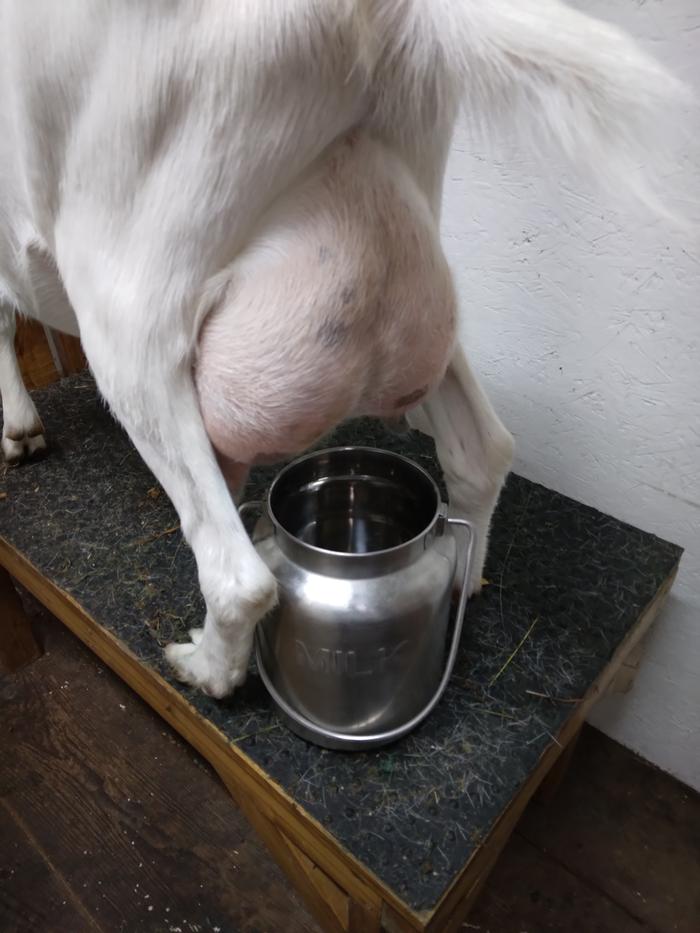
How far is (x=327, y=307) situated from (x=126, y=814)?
2.93 feet

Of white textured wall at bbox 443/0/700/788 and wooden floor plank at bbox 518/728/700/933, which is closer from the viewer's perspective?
white textured wall at bbox 443/0/700/788

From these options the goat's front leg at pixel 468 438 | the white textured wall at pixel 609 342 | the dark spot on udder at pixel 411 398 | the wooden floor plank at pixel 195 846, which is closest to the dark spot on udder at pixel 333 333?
the dark spot on udder at pixel 411 398

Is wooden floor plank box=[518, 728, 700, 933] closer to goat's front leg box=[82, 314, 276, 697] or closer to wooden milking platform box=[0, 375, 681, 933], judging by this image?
wooden milking platform box=[0, 375, 681, 933]

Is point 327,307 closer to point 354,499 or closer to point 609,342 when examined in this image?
point 354,499

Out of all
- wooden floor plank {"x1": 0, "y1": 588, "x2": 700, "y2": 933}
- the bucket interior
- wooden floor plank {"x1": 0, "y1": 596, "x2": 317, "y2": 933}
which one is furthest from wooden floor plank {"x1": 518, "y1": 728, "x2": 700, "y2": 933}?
the bucket interior

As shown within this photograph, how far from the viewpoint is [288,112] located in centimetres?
48

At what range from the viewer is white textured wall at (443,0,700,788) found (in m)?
0.81

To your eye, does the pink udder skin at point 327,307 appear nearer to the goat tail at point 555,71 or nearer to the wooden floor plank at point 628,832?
the goat tail at point 555,71

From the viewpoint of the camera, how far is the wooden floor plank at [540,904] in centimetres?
95

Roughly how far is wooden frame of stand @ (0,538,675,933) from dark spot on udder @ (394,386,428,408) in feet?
1.39

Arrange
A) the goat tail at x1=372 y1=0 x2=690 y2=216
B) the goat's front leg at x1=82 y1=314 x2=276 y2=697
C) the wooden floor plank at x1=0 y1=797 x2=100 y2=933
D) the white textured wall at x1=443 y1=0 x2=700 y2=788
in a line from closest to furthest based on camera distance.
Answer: the goat tail at x1=372 y1=0 x2=690 y2=216, the goat's front leg at x1=82 y1=314 x2=276 y2=697, the white textured wall at x1=443 y1=0 x2=700 y2=788, the wooden floor plank at x1=0 y1=797 x2=100 y2=933

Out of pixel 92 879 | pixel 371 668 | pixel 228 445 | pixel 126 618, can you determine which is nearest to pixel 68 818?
pixel 92 879

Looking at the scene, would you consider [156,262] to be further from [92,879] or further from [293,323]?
[92,879]

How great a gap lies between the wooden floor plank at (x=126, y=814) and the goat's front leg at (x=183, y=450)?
0.51m
